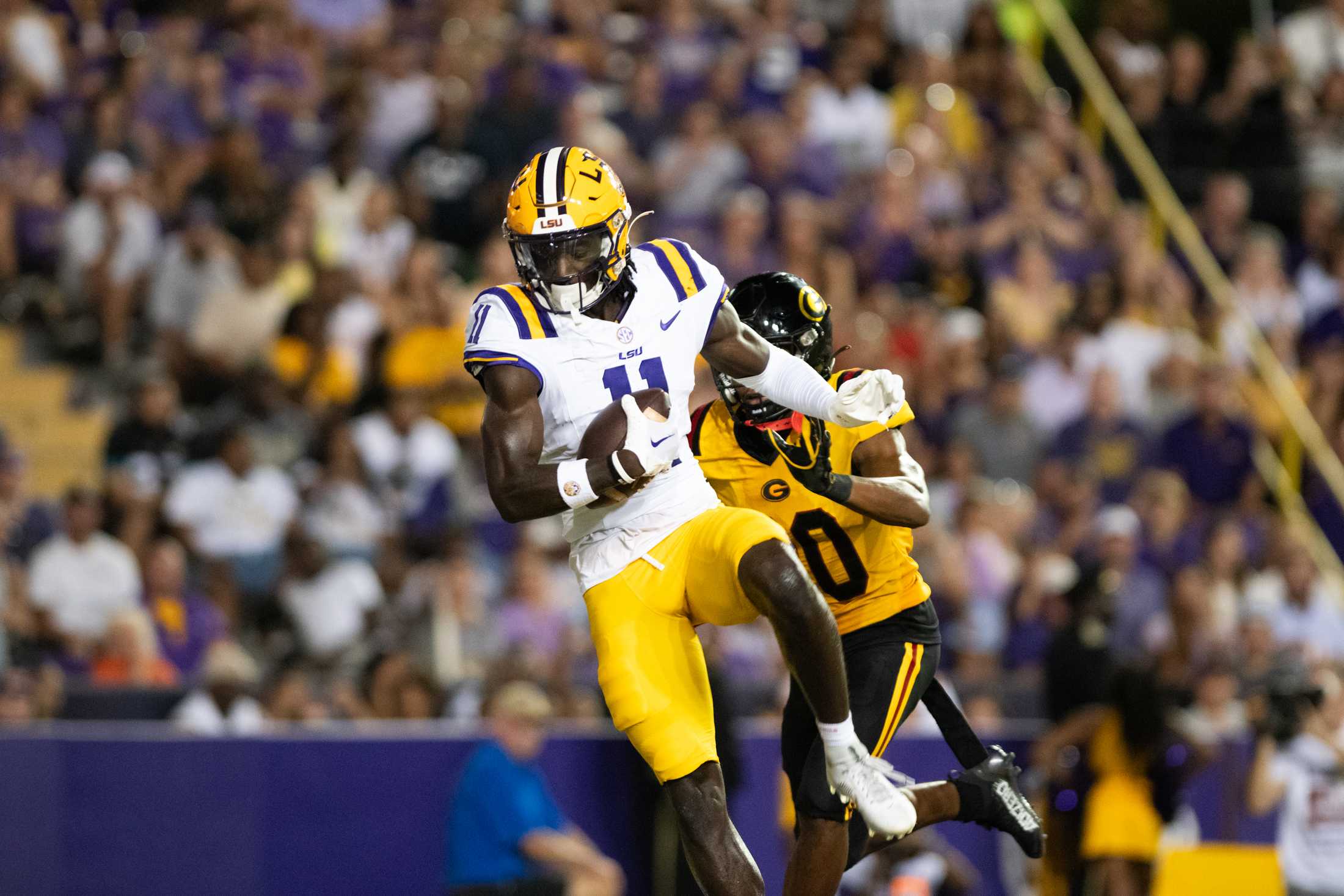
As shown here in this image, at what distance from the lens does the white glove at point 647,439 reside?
5566 mm

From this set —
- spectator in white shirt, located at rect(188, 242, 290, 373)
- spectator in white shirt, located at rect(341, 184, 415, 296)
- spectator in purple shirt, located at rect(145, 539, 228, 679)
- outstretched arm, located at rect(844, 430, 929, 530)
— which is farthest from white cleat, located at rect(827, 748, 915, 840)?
spectator in white shirt, located at rect(341, 184, 415, 296)

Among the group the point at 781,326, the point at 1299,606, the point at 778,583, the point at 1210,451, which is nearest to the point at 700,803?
the point at 778,583

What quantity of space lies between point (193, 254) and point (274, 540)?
2068 mm

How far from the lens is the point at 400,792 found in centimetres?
952

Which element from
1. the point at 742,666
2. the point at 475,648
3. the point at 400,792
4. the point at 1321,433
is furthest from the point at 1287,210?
the point at 400,792

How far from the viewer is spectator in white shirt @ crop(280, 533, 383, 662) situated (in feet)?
34.0

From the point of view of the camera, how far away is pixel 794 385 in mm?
6059

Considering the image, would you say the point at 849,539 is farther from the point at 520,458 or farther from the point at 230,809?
the point at 230,809

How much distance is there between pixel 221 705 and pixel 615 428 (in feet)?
15.3

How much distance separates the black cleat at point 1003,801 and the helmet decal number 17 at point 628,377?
1.83m

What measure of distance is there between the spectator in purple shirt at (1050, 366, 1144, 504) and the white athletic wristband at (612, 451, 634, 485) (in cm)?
789

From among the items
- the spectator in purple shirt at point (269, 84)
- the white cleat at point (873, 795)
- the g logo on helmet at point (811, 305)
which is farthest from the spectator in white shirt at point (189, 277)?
the white cleat at point (873, 795)

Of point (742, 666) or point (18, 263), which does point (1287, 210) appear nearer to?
point (742, 666)

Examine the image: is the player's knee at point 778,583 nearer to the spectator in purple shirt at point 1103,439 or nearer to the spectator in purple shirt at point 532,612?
the spectator in purple shirt at point 532,612
